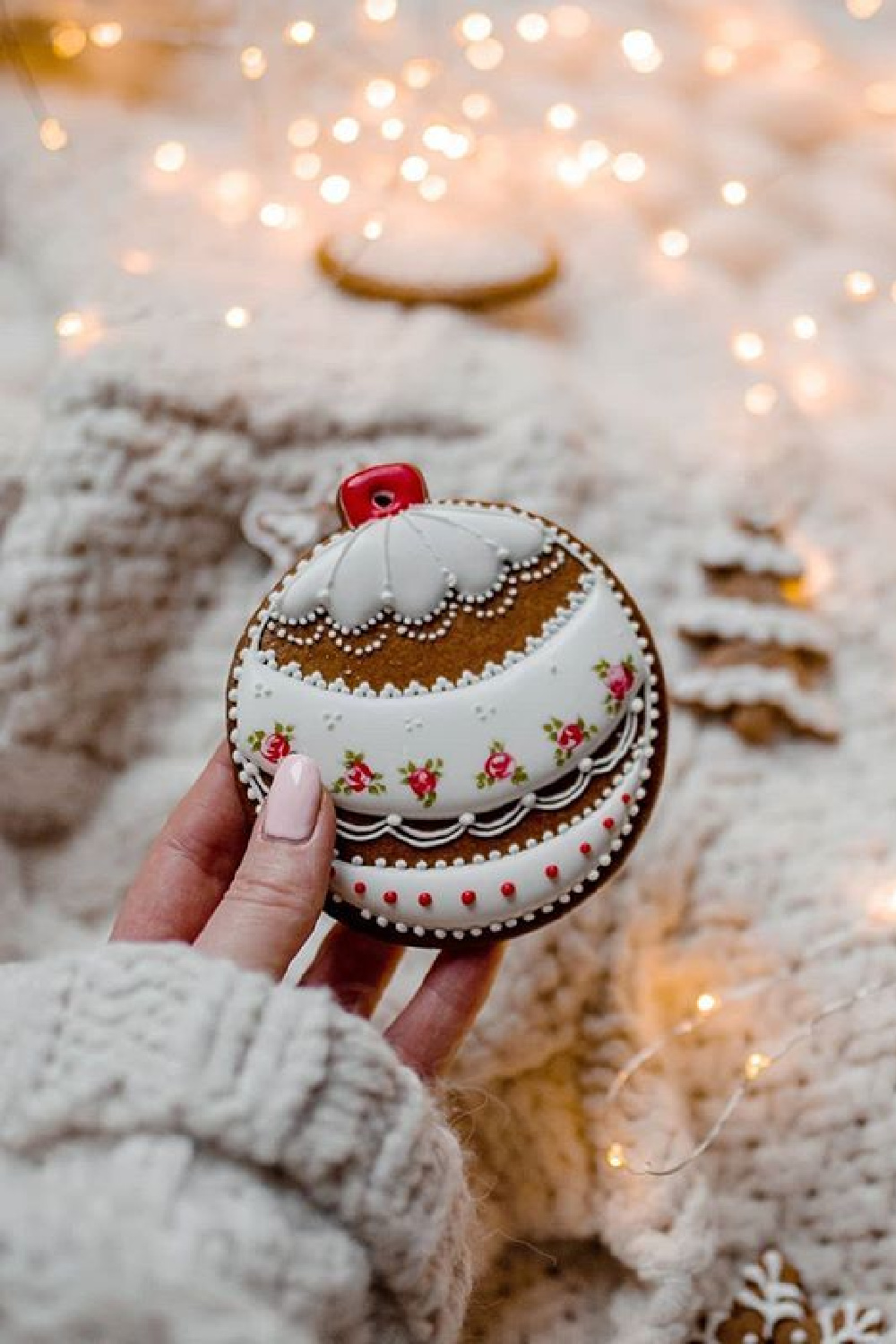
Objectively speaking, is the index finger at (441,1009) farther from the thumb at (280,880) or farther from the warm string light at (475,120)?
the warm string light at (475,120)

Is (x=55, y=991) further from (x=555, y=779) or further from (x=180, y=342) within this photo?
(x=180, y=342)

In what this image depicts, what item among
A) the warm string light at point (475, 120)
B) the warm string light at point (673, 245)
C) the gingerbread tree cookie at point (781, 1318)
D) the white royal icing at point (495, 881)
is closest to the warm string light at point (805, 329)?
the warm string light at point (475, 120)

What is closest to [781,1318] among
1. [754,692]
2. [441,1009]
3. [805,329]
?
[441,1009]

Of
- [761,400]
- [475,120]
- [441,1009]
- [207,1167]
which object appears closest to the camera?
[207,1167]

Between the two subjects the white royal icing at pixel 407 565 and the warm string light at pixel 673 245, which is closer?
the white royal icing at pixel 407 565

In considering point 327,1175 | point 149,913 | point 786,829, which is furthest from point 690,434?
point 327,1175

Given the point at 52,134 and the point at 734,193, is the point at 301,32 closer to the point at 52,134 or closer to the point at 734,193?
the point at 52,134

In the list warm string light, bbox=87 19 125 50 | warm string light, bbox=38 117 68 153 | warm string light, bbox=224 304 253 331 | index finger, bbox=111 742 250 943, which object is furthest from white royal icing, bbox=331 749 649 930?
warm string light, bbox=87 19 125 50
